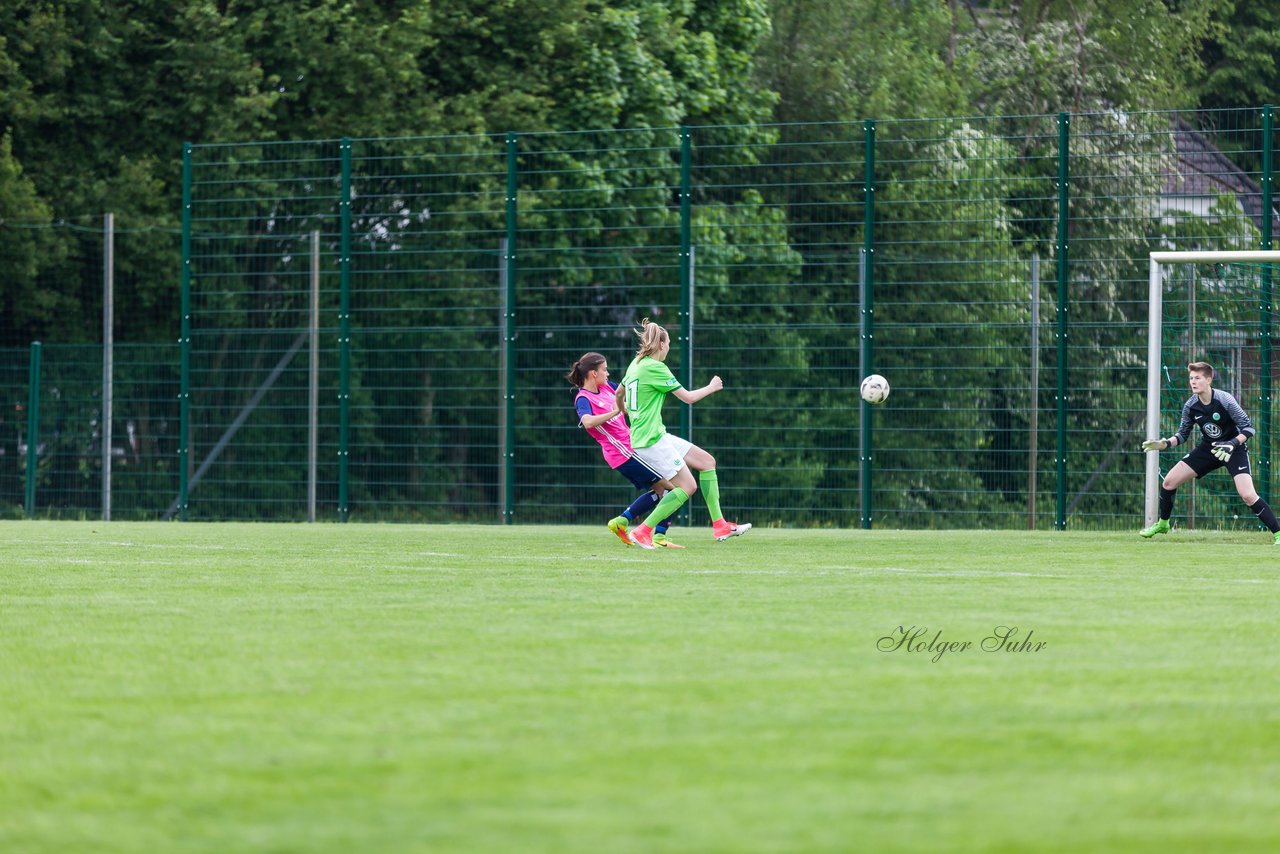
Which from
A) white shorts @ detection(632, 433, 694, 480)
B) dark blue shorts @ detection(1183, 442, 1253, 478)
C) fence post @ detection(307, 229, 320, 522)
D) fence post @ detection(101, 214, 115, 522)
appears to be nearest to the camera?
white shorts @ detection(632, 433, 694, 480)

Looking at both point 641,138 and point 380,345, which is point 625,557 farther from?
point 641,138

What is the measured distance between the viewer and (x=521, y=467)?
18125 mm

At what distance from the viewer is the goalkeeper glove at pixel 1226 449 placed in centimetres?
1293

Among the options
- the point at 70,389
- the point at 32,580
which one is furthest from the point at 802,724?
the point at 70,389

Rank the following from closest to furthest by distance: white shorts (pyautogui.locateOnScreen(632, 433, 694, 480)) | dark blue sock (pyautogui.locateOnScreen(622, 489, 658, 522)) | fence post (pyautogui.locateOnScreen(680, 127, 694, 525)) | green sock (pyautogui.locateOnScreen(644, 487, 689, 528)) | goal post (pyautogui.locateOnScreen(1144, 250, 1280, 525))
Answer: green sock (pyautogui.locateOnScreen(644, 487, 689, 528)) → white shorts (pyautogui.locateOnScreen(632, 433, 694, 480)) → dark blue sock (pyautogui.locateOnScreen(622, 489, 658, 522)) → goal post (pyautogui.locateOnScreen(1144, 250, 1280, 525)) → fence post (pyautogui.locateOnScreen(680, 127, 694, 525))

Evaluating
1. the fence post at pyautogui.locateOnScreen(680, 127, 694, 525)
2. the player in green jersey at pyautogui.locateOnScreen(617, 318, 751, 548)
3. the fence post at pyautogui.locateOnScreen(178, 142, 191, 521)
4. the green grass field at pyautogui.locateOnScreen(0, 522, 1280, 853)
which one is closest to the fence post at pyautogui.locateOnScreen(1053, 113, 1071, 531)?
the fence post at pyautogui.locateOnScreen(680, 127, 694, 525)

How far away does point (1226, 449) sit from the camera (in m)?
12.9

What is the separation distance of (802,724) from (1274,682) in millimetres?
1568

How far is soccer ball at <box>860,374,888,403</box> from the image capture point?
1509 cm

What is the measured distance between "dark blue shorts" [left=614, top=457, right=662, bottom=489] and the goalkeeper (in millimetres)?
3650

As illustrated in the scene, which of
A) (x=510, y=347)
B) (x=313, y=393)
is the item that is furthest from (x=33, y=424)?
(x=510, y=347)

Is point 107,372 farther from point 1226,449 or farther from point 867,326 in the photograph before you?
point 1226,449

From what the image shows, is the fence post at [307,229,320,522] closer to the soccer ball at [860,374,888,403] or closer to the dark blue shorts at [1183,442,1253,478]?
the soccer ball at [860,374,888,403]

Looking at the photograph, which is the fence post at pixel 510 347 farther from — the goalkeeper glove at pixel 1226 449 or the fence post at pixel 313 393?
the goalkeeper glove at pixel 1226 449
